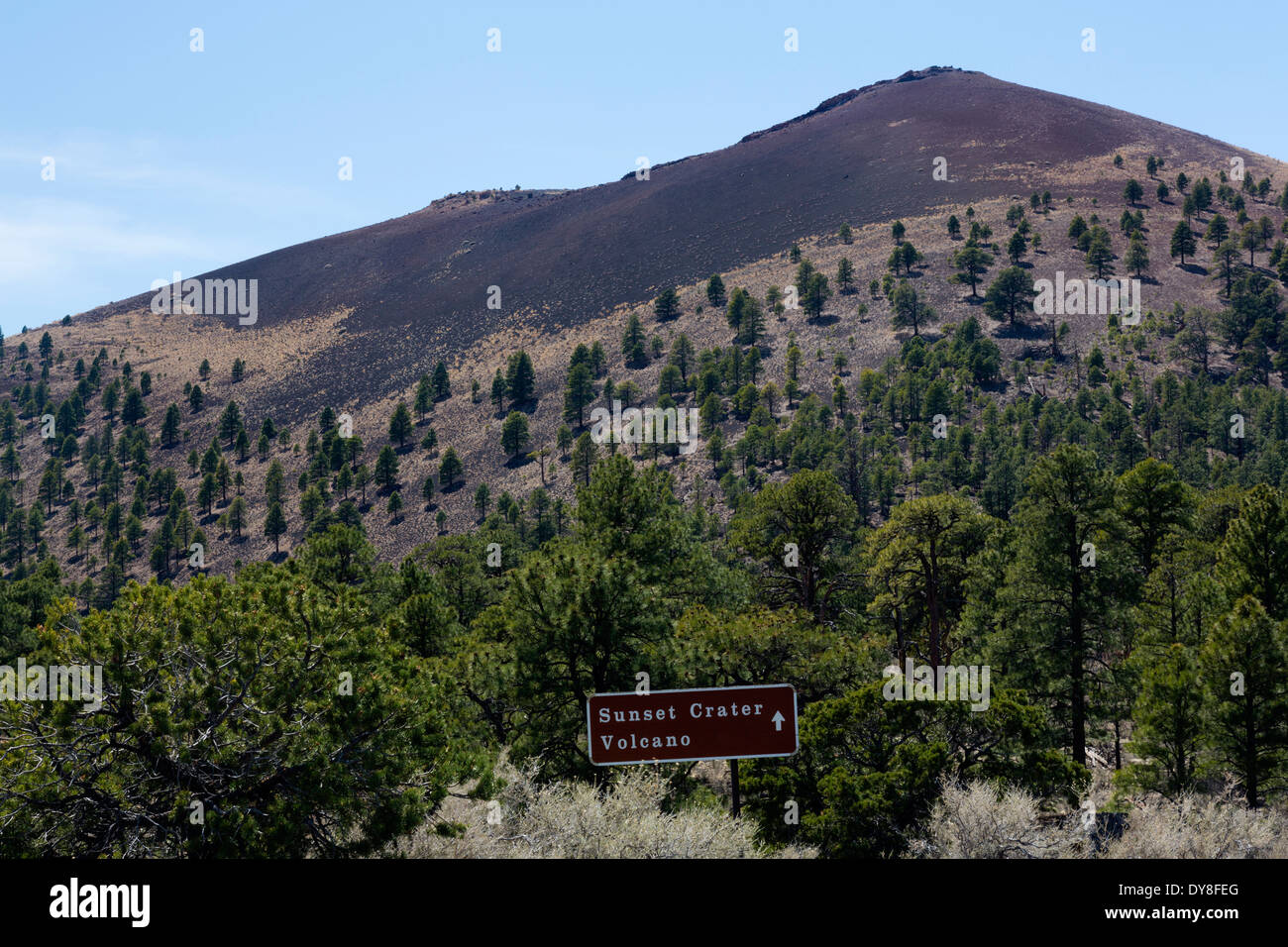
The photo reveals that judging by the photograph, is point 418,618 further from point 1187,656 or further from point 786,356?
point 786,356

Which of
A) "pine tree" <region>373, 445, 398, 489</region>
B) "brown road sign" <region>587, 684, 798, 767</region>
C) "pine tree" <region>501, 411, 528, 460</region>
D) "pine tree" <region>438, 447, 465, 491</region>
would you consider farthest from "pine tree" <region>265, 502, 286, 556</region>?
"brown road sign" <region>587, 684, 798, 767</region>

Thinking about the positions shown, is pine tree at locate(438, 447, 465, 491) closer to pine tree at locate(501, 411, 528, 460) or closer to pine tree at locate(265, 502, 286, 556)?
pine tree at locate(501, 411, 528, 460)

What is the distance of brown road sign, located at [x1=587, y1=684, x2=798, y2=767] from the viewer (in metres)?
12.0

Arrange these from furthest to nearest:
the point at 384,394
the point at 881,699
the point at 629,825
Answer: the point at 384,394
the point at 881,699
the point at 629,825

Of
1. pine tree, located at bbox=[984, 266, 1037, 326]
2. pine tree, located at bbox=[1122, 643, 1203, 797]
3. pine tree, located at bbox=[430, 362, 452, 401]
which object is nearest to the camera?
pine tree, located at bbox=[1122, 643, 1203, 797]

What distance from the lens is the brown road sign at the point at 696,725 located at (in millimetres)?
12000

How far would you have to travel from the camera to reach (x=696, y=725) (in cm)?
1202

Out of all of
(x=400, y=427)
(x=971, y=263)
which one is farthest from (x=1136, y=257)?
(x=400, y=427)

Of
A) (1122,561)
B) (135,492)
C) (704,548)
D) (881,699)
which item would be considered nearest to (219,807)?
(881,699)

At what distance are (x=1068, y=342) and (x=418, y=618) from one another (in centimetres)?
12731

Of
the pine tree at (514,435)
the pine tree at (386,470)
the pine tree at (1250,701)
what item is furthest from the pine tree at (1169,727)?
the pine tree at (386,470)

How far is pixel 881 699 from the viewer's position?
2045 centimetres

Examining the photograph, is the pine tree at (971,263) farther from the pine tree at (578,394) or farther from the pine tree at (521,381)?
the pine tree at (521,381)

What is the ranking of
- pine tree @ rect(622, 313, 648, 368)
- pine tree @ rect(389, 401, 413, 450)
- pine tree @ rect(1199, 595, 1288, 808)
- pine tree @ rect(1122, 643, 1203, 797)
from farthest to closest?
pine tree @ rect(622, 313, 648, 368) < pine tree @ rect(389, 401, 413, 450) < pine tree @ rect(1122, 643, 1203, 797) < pine tree @ rect(1199, 595, 1288, 808)
